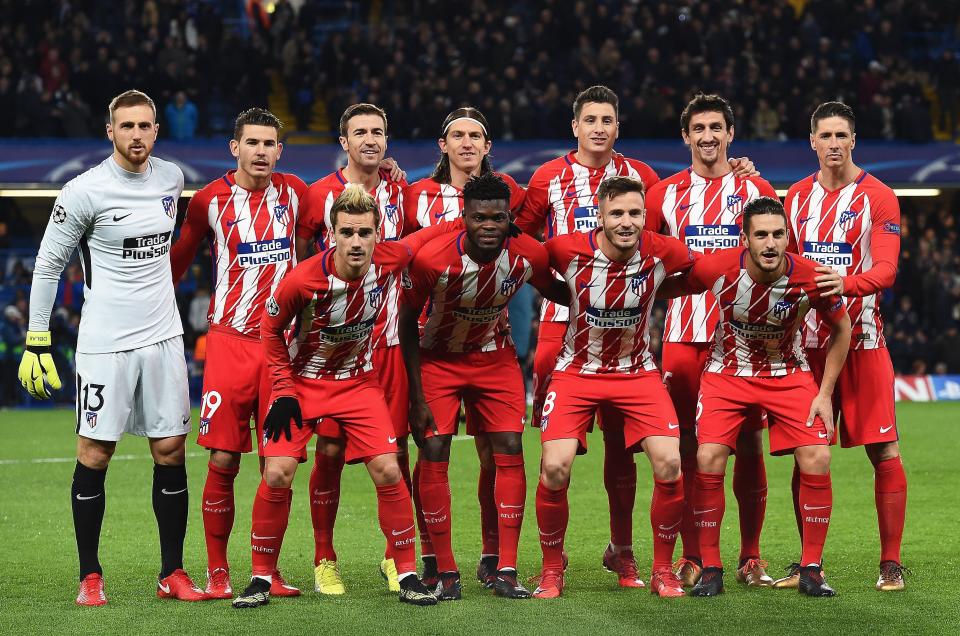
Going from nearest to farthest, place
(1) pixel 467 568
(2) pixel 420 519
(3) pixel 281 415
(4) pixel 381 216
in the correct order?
1. (3) pixel 281 415
2. (4) pixel 381 216
3. (2) pixel 420 519
4. (1) pixel 467 568

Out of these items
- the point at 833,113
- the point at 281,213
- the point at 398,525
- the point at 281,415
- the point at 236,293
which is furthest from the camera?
the point at 833,113

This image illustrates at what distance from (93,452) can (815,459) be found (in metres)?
3.53

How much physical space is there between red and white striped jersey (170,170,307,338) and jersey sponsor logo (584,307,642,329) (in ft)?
5.16

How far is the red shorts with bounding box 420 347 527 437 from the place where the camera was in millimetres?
6684

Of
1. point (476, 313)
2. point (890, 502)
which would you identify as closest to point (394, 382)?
point (476, 313)

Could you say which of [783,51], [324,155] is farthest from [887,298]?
[324,155]

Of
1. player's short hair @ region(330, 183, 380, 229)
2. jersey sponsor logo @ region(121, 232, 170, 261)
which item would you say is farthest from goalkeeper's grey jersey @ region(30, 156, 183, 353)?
player's short hair @ region(330, 183, 380, 229)

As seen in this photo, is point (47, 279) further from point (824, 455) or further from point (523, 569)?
point (824, 455)

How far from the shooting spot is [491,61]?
22250 mm

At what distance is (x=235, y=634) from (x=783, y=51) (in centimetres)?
1985

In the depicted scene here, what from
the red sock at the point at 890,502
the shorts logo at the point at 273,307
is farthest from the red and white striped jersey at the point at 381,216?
the red sock at the point at 890,502

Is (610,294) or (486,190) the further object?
(610,294)

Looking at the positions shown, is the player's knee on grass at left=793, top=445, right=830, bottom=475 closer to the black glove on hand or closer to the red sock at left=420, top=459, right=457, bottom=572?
the red sock at left=420, top=459, right=457, bottom=572

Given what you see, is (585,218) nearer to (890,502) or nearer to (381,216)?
(381,216)
